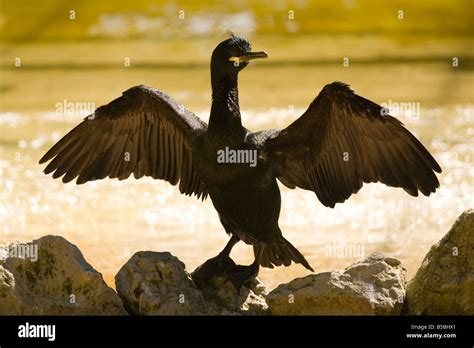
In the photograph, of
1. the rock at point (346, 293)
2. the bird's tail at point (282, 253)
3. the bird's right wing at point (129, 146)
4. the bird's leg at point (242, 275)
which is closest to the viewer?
the rock at point (346, 293)

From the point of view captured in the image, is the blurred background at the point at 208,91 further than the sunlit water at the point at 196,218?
Yes

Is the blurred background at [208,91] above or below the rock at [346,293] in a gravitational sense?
above

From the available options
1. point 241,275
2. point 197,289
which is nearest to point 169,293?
point 197,289

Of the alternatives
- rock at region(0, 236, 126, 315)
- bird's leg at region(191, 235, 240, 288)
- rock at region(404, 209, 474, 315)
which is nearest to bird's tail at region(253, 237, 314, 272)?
bird's leg at region(191, 235, 240, 288)

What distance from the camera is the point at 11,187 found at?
10352 millimetres

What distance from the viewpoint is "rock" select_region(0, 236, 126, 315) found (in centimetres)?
689

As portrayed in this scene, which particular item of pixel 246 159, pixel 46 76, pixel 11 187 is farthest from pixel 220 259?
pixel 46 76

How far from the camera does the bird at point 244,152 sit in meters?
6.93

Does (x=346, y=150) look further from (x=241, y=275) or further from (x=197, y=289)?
(x=197, y=289)

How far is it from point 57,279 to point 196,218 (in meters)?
3.02

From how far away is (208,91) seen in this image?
42.6 ft

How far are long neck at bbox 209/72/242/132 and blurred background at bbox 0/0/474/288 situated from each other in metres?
1.96

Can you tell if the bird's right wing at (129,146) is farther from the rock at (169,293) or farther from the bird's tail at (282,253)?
the rock at (169,293)

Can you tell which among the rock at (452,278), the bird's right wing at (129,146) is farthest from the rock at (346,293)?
the bird's right wing at (129,146)
